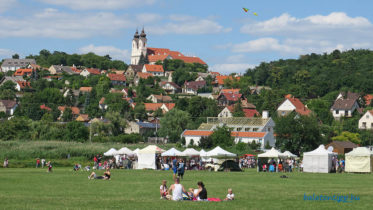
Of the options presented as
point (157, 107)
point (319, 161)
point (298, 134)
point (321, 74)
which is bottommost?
point (319, 161)

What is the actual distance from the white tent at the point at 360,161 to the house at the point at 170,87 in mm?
138892

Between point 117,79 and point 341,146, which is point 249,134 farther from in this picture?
point 117,79

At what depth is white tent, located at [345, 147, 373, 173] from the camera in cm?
4794

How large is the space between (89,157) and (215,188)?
3978cm

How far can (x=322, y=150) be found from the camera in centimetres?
4831

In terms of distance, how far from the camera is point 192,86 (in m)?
187

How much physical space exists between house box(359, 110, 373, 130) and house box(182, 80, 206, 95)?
75.2 meters

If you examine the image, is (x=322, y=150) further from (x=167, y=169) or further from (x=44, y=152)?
(x=44, y=152)

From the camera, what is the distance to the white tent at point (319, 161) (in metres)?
47.6

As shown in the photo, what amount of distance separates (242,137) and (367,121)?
116 feet

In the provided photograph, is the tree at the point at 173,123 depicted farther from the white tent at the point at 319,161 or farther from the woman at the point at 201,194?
the woman at the point at 201,194

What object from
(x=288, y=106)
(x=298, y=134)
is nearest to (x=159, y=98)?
(x=288, y=106)

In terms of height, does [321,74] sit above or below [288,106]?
above

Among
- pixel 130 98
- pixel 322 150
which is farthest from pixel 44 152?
pixel 130 98
